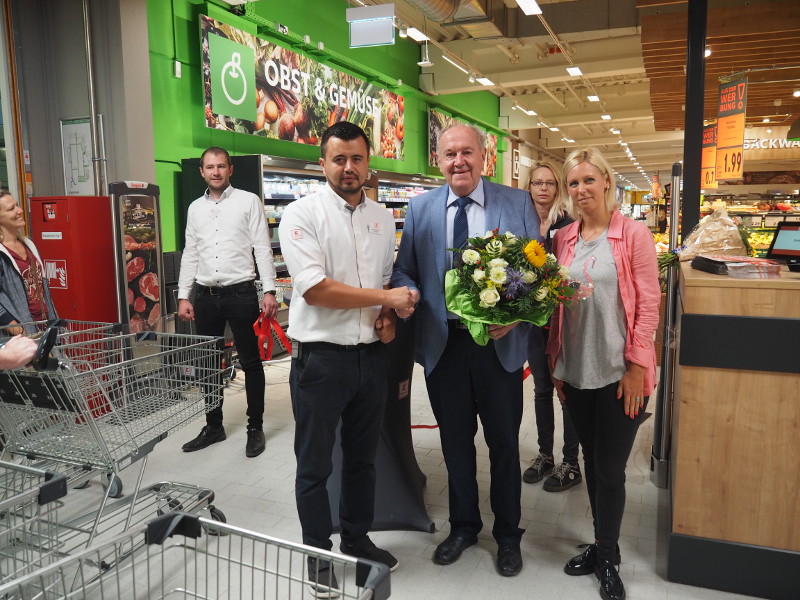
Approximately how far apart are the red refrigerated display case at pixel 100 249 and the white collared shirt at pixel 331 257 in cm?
327

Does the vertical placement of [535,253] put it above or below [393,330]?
above

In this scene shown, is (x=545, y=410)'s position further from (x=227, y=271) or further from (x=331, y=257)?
(x=227, y=271)

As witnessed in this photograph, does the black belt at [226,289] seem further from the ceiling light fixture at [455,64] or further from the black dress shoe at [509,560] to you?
the ceiling light fixture at [455,64]

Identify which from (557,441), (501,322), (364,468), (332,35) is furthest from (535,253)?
(332,35)

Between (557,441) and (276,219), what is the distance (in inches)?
163

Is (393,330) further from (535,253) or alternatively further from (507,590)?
(507,590)

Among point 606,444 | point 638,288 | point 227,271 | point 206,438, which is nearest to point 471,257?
point 638,288

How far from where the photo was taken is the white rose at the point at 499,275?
7.23 ft

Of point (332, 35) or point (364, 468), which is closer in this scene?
point (364, 468)

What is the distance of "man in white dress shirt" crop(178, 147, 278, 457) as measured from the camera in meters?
4.18

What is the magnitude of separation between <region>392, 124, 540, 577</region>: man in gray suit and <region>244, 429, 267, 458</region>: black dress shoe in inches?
67.2

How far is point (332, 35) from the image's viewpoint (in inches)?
362

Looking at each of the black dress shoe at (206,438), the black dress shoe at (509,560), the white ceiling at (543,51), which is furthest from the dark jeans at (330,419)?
the white ceiling at (543,51)

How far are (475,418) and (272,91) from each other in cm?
598
